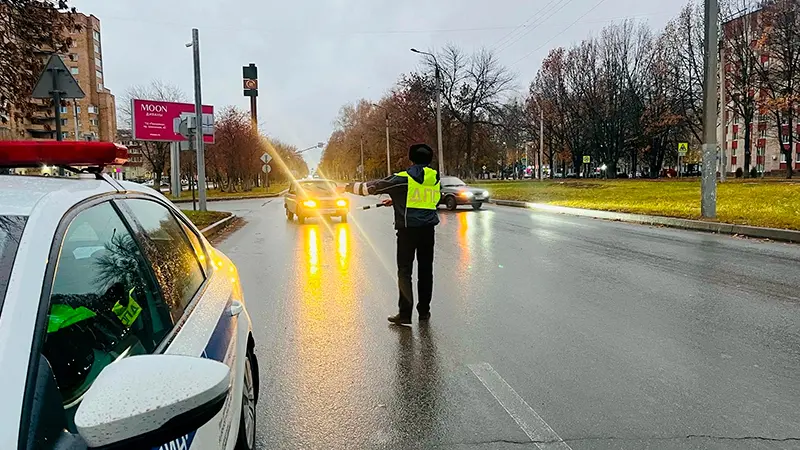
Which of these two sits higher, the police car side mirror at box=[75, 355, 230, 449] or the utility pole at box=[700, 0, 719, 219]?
the utility pole at box=[700, 0, 719, 219]

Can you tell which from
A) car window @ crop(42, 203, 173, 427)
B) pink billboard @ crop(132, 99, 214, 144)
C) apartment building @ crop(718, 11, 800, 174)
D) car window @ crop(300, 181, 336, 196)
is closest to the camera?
car window @ crop(42, 203, 173, 427)

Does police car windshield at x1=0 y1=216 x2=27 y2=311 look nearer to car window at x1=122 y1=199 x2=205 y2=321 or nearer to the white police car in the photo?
the white police car

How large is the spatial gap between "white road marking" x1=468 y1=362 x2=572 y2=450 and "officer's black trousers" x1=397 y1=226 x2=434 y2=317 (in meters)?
1.50

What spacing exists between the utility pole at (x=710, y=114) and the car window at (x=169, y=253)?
50.3ft

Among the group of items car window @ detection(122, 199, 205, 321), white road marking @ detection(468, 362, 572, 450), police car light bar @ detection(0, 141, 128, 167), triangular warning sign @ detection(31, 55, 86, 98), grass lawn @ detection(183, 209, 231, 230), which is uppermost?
triangular warning sign @ detection(31, 55, 86, 98)

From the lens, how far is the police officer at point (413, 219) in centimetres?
582

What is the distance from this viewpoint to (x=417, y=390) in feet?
13.3

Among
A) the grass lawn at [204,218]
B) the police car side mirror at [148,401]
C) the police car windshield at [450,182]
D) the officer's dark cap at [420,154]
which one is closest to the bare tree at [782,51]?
the police car windshield at [450,182]

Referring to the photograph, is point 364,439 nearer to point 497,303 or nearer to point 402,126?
point 497,303

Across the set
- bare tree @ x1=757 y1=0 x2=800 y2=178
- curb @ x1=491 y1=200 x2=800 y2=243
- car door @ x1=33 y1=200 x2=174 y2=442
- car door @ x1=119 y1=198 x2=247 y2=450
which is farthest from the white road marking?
bare tree @ x1=757 y1=0 x2=800 y2=178

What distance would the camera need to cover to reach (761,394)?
12.6 ft

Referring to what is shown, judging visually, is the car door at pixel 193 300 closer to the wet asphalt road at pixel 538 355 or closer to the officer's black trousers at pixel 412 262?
the wet asphalt road at pixel 538 355

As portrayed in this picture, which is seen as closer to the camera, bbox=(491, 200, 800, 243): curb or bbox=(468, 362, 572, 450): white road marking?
bbox=(468, 362, 572, 450): white road marking

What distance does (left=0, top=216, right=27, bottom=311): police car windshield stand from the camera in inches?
55.7
